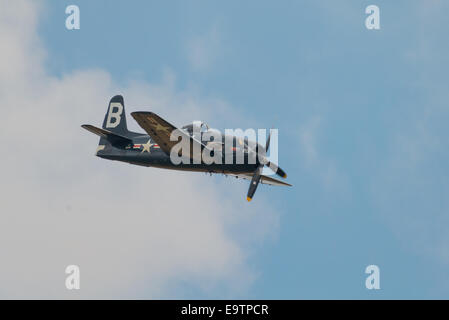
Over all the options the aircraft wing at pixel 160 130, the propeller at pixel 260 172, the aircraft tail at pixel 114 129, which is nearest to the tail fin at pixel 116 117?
the aircraft tail at pixel 114 129

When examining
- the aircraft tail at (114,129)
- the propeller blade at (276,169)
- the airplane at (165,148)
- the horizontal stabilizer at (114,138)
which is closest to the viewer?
the airplane at (165,148)

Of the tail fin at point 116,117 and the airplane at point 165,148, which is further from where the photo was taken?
the tail fin at point 116,117

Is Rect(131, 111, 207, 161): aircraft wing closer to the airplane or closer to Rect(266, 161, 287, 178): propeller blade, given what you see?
the airplane

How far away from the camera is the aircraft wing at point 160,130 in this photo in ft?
145

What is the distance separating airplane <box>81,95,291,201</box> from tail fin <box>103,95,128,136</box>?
0.27 ft

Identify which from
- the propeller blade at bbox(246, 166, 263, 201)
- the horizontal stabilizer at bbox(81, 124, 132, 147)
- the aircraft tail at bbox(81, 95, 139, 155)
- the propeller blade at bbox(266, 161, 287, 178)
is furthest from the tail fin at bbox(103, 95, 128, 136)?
the propeller blade at bbox(266, 161, 287, 178)

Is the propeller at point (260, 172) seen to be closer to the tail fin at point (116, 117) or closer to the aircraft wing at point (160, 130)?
the aircraft wing at point (160, 130)

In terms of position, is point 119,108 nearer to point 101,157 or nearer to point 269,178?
point 101,157

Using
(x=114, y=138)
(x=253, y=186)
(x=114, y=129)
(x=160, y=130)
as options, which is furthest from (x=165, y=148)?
(x=114, y=129)

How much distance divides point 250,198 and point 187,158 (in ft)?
15.8

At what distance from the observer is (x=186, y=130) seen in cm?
4728

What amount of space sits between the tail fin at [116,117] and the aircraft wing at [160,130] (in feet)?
19.5

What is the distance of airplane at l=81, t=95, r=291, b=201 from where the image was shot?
45844 mm
